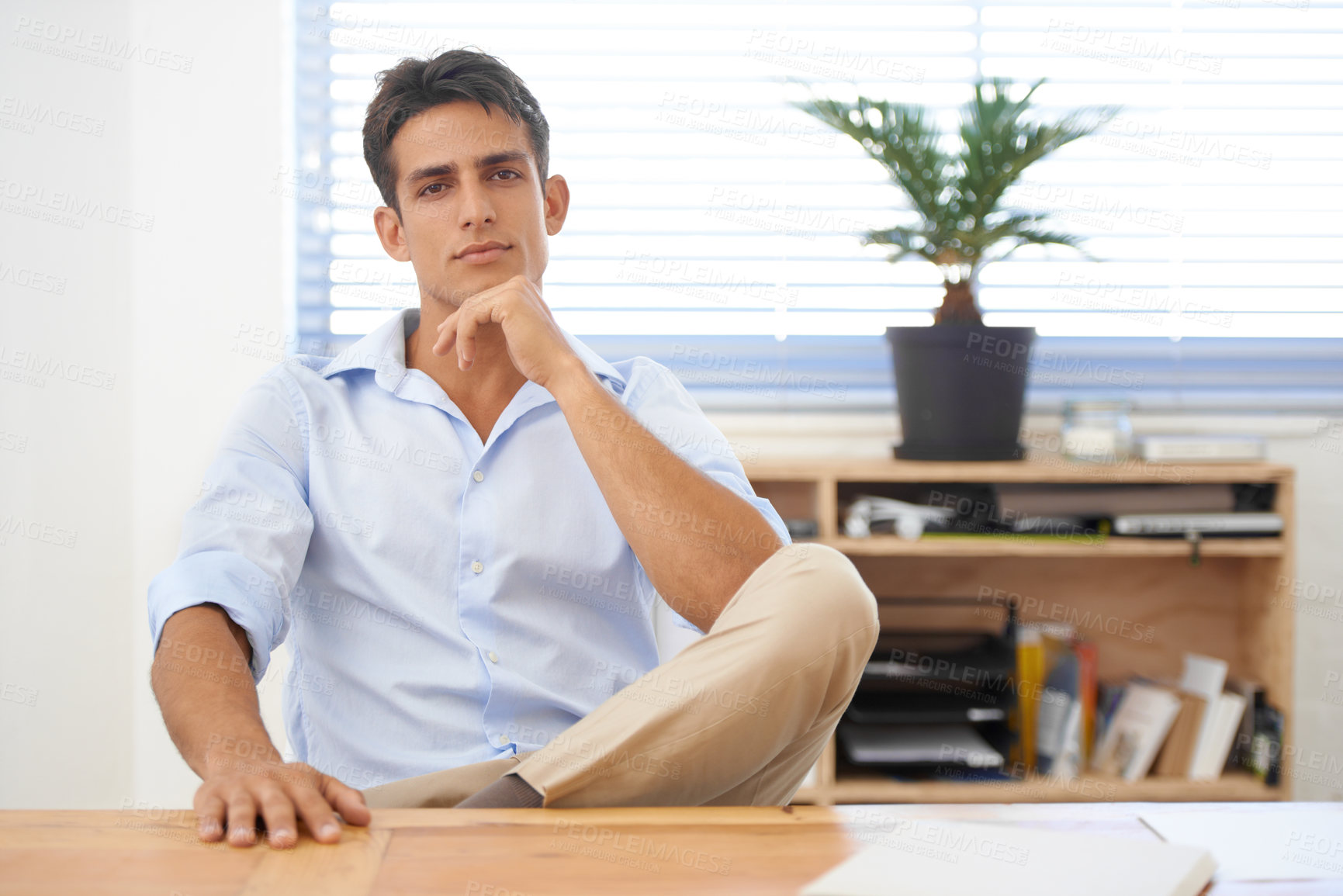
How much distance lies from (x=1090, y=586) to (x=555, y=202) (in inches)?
59.3

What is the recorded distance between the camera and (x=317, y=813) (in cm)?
68

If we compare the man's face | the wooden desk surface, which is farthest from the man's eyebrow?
the wooden desk surface

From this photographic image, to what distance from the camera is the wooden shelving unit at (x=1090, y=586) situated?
6.17ft

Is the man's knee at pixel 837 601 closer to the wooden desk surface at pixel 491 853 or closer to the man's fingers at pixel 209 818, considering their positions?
the wooden desk surface at pixel 491 853

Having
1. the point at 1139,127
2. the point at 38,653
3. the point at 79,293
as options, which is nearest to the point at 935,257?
the point at 1139,127

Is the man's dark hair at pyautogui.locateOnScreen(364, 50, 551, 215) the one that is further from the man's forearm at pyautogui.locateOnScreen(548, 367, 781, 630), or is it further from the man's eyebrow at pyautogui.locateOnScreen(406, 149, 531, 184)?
the man's forearm at pyautogui.locateOnScreen(548, 367, 781, 630)

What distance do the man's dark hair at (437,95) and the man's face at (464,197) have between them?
0.01m

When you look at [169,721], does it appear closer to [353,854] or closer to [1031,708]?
[353,854]

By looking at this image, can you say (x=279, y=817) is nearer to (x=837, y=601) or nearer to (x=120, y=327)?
(x=837, y=601)

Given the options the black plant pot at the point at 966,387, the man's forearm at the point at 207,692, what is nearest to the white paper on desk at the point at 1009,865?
the man's forearm at the point at 207,692

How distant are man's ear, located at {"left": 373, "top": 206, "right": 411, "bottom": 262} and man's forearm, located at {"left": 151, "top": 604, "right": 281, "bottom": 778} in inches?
24.1

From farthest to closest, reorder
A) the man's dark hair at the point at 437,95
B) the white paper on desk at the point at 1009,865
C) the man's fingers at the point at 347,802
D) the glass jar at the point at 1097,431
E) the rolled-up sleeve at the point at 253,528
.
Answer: the glass jar at the point at 1097,431
the man's dark hair at the point at 437,95
the rolled-up sleeve at the point at 253,528
the man's fingers at the point at 347,802
the white paper on desk at the point at 1009,865

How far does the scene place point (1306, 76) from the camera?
89.8 inches

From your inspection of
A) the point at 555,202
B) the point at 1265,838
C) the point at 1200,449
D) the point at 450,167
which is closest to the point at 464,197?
the point at 450,167
